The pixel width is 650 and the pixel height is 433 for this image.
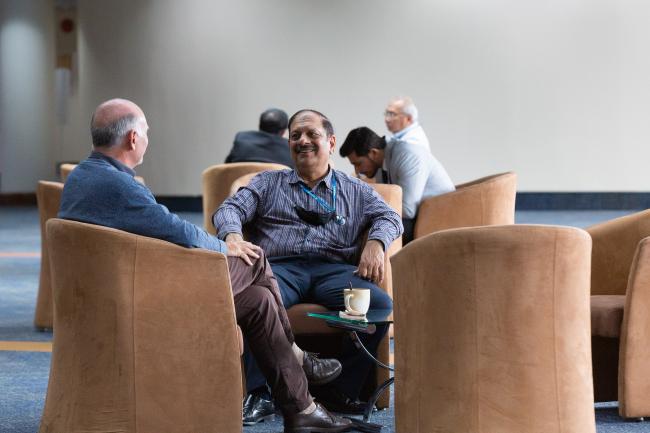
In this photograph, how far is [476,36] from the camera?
14.1 m

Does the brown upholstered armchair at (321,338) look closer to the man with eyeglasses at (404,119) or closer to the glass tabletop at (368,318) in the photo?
the glass tabletop at (368,318)

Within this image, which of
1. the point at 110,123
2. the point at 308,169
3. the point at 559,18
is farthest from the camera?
the point at 559,18

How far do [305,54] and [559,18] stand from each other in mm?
3253

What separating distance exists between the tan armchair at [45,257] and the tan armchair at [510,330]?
309 centimetres

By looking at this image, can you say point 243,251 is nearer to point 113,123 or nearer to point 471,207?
point 113,123

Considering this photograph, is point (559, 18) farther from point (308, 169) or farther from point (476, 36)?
point (308, 169)

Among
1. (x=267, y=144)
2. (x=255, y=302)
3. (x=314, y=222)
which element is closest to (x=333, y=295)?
(x=314, y=222)

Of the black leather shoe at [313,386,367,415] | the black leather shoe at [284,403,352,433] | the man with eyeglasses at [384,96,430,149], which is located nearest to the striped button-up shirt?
the black leather shoe at [313,386,367,415]

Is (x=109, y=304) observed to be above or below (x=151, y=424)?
above

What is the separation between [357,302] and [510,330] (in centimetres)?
78

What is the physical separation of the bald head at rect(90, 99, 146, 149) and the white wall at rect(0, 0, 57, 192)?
1460 centimetres

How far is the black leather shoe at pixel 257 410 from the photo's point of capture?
391 centimetres

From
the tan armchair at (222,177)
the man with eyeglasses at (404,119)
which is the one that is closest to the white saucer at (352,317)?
the tan armchair at (222,177)

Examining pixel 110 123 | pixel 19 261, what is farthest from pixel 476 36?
pixel 110 123
